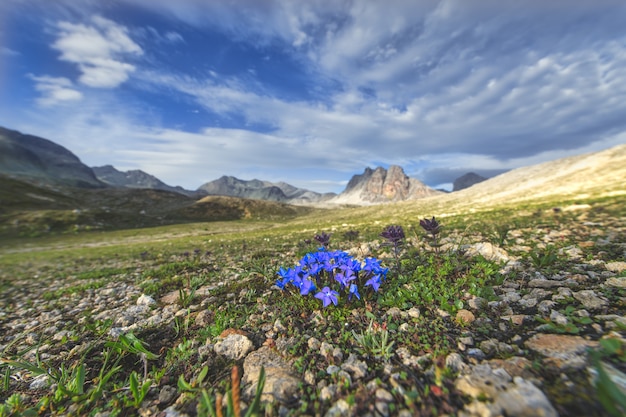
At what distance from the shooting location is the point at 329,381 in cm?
243

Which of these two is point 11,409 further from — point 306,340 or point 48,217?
point 48,217

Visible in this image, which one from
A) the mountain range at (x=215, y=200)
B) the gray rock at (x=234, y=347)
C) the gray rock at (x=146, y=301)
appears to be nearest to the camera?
the gray rock at (x=234, y=347)

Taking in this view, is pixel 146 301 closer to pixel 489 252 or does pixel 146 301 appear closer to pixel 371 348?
pixel 371 348

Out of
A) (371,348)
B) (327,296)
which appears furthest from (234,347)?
(371,348)

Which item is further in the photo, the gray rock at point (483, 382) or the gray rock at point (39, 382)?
the gray rock at point (39, 382)

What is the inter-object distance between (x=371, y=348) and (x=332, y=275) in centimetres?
131

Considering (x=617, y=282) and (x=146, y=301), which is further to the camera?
(x=146, y=301)

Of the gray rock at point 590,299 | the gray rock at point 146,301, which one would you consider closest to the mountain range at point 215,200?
the gray rock at point 590,299

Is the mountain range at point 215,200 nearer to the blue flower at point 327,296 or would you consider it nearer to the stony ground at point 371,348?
the stony ground at point 371,348

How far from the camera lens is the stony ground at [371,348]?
200 centimetres

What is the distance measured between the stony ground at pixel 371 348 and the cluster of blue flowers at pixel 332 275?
0.33m

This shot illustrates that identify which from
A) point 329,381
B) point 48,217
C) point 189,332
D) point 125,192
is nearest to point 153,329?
point 189,332

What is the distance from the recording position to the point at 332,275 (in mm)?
3965

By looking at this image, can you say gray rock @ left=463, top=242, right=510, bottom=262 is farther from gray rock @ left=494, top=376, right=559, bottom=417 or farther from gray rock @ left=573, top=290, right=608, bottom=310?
gray rock @ left=494, top=376, right=559, bottom=417
